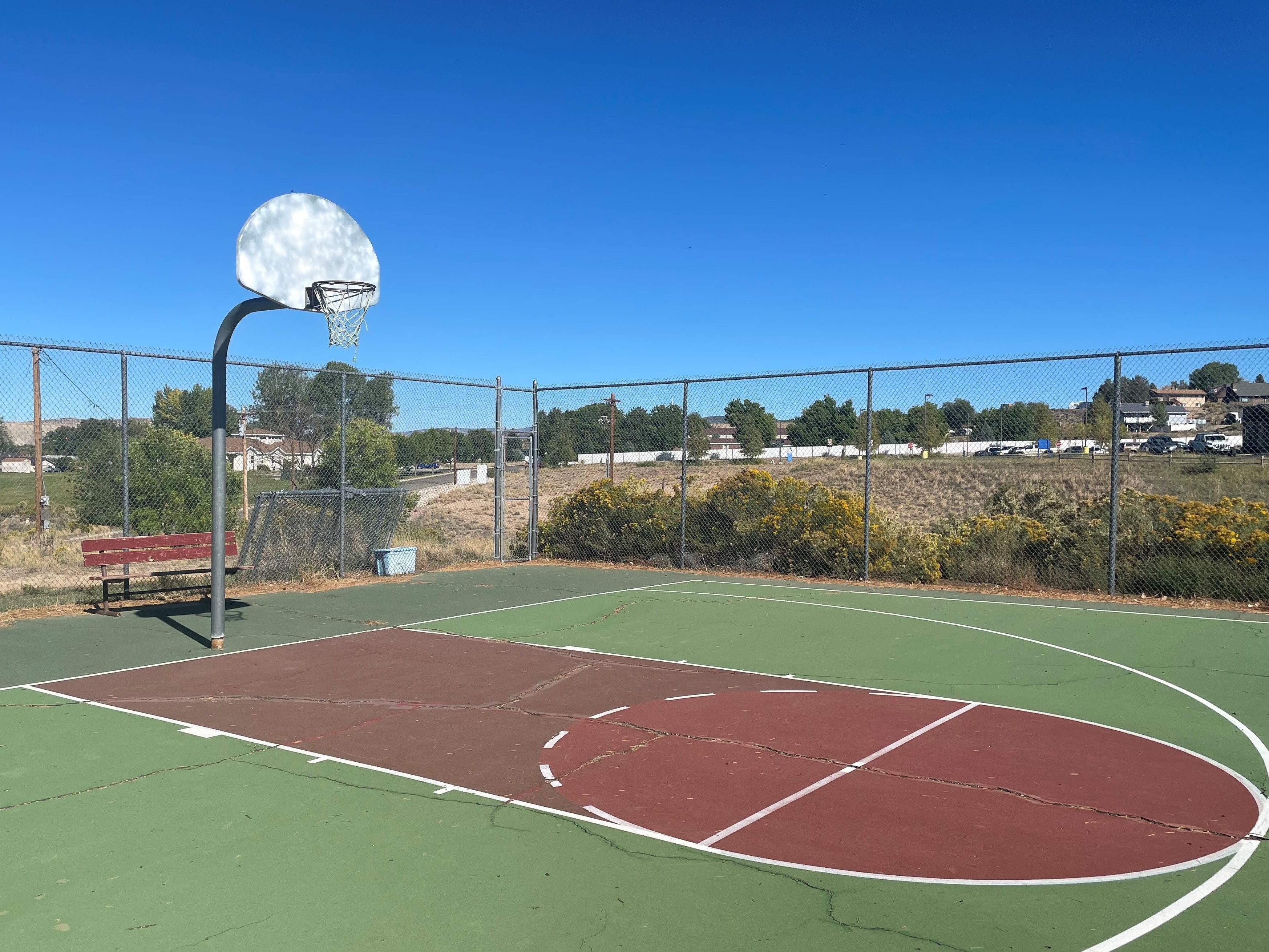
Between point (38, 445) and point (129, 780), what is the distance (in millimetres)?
7722

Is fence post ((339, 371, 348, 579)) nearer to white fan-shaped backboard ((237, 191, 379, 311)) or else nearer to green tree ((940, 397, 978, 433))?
white fan-shaped backboard ((237, 191, 379, 311))

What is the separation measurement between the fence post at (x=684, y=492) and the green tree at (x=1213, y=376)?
748 centimetres

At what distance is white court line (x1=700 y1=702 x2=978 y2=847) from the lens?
4977 mm

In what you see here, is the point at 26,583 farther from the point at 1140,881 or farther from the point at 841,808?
the point at 1140,881

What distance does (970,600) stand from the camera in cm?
1305

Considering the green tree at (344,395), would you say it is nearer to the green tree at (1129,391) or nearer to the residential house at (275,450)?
the residential house at (275,450)

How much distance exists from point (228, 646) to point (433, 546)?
7.73 meters

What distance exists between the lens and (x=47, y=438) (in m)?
12.2

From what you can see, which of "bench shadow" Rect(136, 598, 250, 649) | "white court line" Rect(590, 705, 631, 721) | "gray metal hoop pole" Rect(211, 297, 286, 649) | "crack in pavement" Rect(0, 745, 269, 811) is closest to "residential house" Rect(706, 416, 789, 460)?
"bench shadow" Rect(136, 598, 250, 649)

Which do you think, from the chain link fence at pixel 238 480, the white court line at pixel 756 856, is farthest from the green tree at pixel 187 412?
the white court line at pixel 756 856

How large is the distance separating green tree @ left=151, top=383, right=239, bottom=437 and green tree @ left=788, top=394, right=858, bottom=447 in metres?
9.24

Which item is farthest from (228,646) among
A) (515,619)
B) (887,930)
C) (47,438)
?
(887,930)

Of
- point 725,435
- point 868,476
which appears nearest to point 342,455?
point 725,435

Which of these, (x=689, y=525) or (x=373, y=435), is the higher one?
(x=373, y=435)
